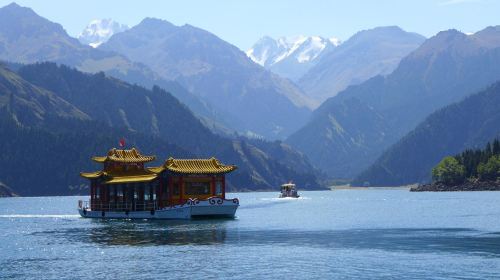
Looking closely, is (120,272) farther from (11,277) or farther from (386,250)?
(386,250)

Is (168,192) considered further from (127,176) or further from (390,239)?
(390,239)

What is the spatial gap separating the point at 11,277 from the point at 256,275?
23.1 metres

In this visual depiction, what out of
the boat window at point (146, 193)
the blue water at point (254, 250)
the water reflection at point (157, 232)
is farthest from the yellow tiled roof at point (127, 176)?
the blue water at point (254, 250)

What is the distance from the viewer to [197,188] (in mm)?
165500

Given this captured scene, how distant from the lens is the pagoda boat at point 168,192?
532 feet

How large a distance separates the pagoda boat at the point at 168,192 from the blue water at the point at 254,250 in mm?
6823

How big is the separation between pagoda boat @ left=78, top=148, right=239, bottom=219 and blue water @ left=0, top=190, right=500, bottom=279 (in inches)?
269

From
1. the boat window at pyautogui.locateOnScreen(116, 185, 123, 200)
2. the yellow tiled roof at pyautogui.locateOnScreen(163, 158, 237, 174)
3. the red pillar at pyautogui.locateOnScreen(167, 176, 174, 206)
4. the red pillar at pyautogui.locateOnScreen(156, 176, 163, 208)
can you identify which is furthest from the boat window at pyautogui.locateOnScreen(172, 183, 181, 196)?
the boat window at pyautogui.locateOnScreen(116, 185, 123, 200)

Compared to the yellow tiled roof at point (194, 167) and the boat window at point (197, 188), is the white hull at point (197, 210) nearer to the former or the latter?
the boat window at point (197, 188)

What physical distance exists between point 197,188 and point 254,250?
63889 millimetres

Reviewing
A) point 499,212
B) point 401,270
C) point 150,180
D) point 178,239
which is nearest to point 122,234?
point 178,239

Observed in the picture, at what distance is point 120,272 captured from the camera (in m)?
83.3

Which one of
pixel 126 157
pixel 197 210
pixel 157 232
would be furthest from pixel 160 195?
pixel 157 232

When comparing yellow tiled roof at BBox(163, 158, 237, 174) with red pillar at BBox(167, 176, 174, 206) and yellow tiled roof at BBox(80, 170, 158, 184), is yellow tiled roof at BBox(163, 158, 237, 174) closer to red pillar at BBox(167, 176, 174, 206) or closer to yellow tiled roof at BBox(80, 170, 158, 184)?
red pillar at BBox(167, 176, 174, 206)
